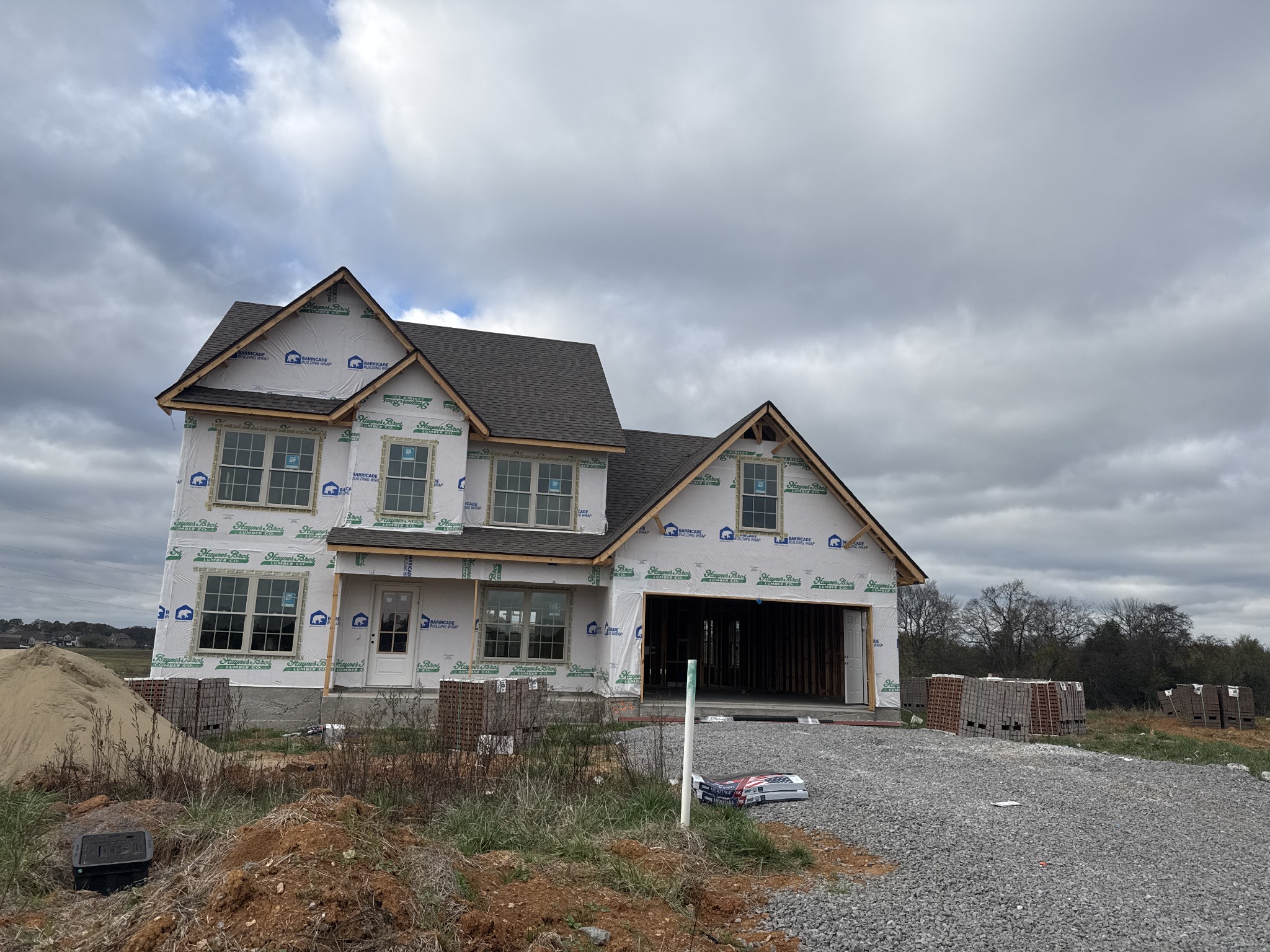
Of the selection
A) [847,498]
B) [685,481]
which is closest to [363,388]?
[685,481]

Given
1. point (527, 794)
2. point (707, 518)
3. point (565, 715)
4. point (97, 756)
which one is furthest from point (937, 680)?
point (97, 756)

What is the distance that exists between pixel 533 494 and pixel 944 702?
34.3ft

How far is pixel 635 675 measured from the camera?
60.7 ft

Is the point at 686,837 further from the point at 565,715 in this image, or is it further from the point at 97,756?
the point at 565,715

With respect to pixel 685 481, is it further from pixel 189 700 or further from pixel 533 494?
pixel 189 700

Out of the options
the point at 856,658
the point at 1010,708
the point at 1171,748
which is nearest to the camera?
the point at 1171,748

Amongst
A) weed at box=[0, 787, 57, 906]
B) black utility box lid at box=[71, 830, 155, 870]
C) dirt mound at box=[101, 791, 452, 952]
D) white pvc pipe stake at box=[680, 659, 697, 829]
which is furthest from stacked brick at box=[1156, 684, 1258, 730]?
weed at box=[0, 787, 57, 906]

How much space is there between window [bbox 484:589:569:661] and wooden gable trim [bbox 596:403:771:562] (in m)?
2.29

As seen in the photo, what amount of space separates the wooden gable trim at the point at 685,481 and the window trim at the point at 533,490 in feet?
6.80

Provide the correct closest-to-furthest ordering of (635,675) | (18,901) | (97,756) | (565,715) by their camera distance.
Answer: (18,901)
(97,756)
(565,715)
(635,675)

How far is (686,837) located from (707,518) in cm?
1272

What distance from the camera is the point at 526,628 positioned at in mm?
19703

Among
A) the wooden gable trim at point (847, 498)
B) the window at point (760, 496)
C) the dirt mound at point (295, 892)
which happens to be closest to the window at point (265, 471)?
the window at point (760, 496)

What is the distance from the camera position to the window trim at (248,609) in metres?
17.7
